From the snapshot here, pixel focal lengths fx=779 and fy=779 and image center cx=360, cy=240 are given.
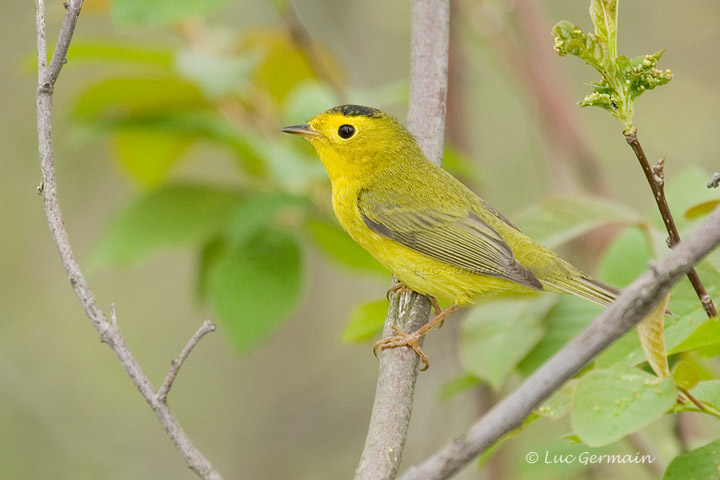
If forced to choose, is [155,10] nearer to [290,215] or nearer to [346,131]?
[290,215]

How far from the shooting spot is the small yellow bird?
356 cm

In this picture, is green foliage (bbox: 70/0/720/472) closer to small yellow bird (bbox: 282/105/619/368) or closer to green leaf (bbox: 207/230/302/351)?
green leaf (bbox: 207/230/302/351)

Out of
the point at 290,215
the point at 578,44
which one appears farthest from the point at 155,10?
the point at 578,44

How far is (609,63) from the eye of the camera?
1828mm

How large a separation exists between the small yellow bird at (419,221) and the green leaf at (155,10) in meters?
0.82

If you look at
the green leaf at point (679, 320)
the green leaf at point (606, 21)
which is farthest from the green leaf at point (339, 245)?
the green leaf at point (606, 21)

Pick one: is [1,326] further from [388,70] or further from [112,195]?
[388,70]

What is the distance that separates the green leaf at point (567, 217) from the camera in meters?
2.75

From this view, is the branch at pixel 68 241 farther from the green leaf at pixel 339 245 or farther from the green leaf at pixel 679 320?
the green leaf at pixel 339 245

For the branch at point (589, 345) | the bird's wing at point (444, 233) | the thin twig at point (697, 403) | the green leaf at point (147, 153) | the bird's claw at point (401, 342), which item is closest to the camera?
the branch at point (589, 345)

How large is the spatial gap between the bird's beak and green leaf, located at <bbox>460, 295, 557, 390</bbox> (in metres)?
1.47

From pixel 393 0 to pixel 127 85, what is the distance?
449 cm

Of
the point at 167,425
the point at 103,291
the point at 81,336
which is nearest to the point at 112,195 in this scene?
the point at 103,291

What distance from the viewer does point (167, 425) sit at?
1817 millimetres
